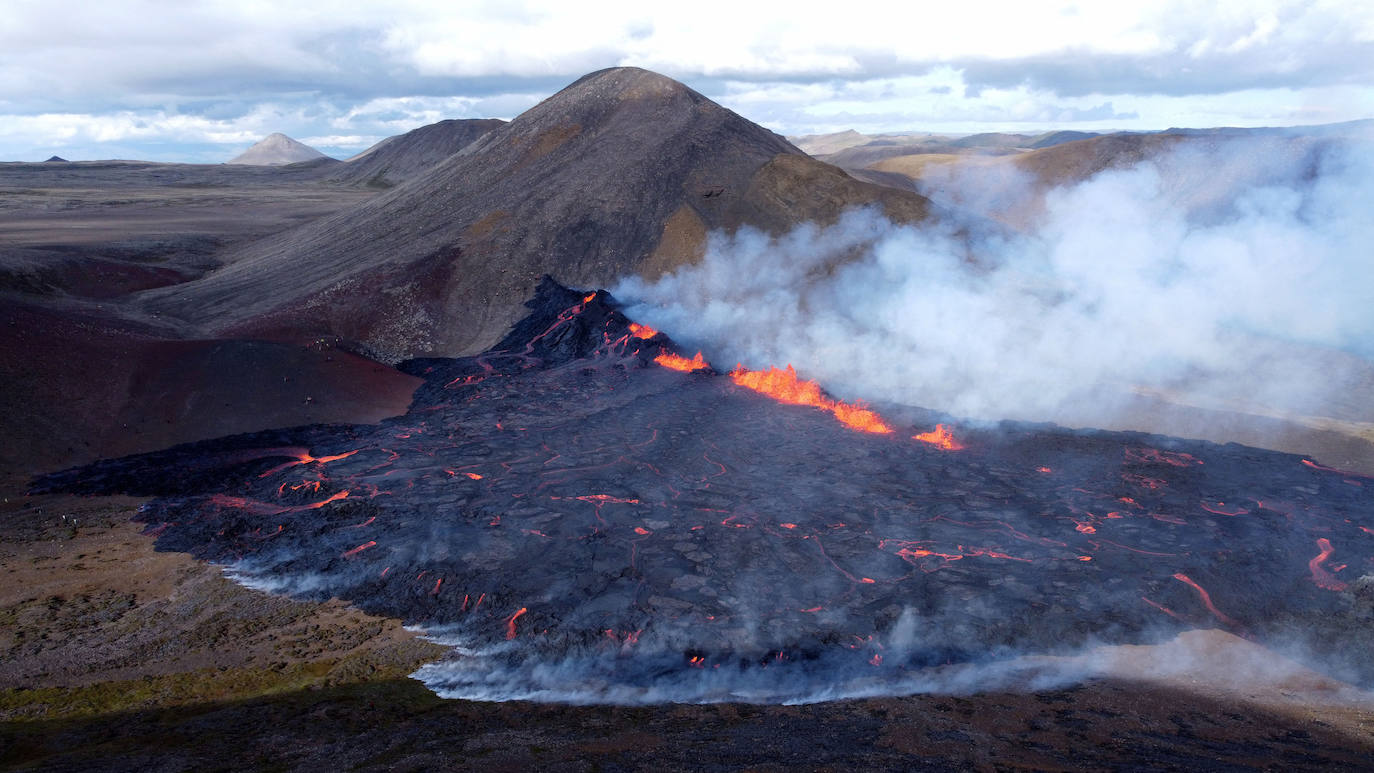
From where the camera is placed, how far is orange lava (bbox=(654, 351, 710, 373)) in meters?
22.7

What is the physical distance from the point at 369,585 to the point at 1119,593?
11147 millimetres

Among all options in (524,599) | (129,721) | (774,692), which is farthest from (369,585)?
(774,692)

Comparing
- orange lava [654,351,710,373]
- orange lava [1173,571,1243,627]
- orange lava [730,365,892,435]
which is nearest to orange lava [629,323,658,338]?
orange lava [654,351,710,373]

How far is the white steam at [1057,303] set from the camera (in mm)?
21000

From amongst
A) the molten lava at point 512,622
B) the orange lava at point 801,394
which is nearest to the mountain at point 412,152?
the orange lava at point 801,394

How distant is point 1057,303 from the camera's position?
2306cm

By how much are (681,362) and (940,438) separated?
313 inches

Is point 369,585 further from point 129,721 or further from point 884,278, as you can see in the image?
point 884,278

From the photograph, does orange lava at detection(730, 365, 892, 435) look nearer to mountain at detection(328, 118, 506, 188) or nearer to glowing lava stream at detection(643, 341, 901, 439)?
glowing lava stream at detection(643, 341, 901, 439)

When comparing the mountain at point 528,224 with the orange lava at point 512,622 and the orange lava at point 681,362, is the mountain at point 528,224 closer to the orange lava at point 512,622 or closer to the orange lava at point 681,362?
the orange lava at point 681,362

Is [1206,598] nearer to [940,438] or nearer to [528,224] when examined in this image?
[940,438]

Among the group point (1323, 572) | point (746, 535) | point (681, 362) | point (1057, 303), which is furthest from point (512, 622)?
point (1057, 303)

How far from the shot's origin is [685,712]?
9484 millimetres

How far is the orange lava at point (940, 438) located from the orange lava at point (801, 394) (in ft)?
2.57
